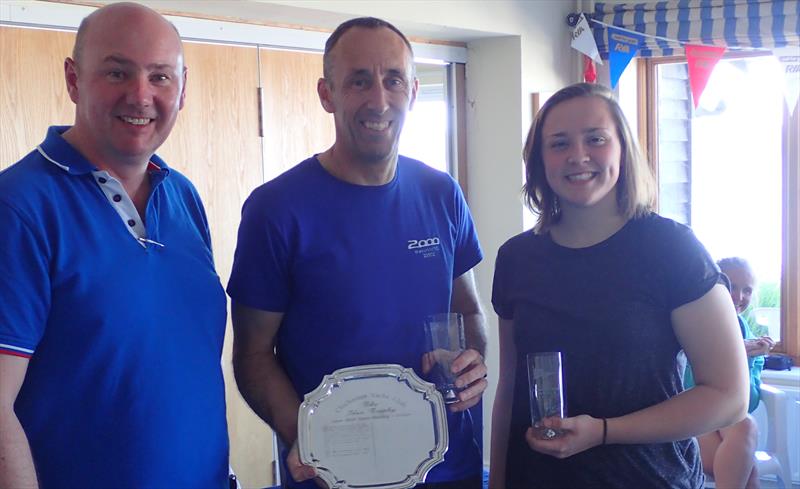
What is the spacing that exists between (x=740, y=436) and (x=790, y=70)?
1.58 metres

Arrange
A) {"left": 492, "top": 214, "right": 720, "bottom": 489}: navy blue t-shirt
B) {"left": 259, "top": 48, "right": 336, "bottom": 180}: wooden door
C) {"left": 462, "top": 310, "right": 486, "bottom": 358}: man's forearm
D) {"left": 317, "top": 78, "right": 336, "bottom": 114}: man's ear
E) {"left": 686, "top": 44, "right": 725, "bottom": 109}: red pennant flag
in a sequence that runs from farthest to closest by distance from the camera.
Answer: {"left": 686, "top": 44, "right": 725, "bottom": 109}: red pennant flag < {"left": 259, "top": 48, "right": 336, "bottom": 180}: wooden door < {"left": 462, "top": 310, "right": 486, "bottom": 358}: man's forearm < {"left": 317, "top": 78, "right": 336, "bottom": 114}: man's ear < {"left": 492, "top": 214, "right": 720, "bottom": 489}: navy blue t-shirt

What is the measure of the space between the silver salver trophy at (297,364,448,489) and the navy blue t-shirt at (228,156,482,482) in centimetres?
12

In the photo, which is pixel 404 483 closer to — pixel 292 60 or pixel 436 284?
pixel 436 284

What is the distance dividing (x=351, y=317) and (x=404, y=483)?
0.34 metres

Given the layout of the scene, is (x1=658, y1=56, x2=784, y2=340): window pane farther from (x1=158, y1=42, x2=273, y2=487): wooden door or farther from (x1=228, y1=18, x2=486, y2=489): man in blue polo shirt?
(x1=228, y1=18, x2=486, y2=489): man in blue polo shirt

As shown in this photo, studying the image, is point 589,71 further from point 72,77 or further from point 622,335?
point 72,77

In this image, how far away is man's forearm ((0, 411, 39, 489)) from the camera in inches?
52.9

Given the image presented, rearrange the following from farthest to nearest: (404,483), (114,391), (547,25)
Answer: (547,25)
(404,483)
(114,391)

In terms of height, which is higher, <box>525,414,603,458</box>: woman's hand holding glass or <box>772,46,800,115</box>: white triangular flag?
<box>772,46,800,115</box>: white triangular flag

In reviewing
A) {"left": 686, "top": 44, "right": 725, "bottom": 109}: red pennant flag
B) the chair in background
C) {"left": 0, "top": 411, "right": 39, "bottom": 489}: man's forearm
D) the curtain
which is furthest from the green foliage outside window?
{"left": 0, "top": 411, "right": 39, "bottom": 489}: man's forearm

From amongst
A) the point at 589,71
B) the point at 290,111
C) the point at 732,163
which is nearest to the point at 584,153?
the point at 290,111

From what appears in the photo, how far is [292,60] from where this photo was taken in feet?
11.7

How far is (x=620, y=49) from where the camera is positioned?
4.19 meters

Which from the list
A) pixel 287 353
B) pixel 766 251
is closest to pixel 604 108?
pixel 287 353
